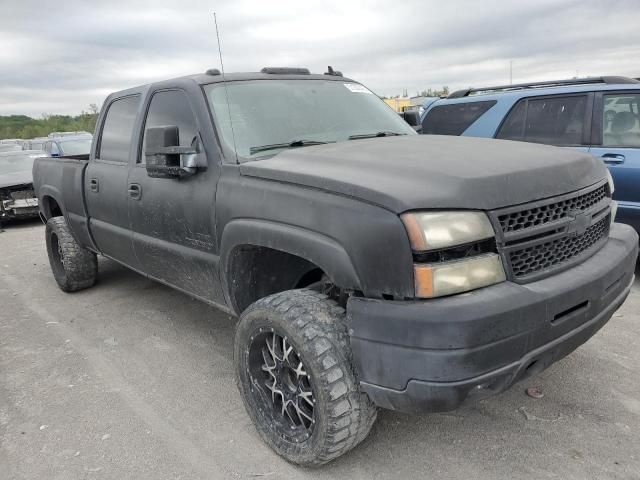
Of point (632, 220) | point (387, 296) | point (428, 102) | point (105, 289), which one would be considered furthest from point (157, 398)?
point (428, 102)

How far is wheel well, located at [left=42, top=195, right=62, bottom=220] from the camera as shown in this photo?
5.69 metres

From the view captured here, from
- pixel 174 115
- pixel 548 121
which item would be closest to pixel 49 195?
pixel 174 115

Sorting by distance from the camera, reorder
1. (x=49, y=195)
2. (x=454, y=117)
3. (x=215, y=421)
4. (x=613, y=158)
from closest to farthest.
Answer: (x=215, y=421)
(x=613, y=158)
(x=49, y=195)
(x=454, y=117)

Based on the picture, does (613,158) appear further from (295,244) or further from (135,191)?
(135,191)

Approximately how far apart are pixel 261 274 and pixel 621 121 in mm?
4000

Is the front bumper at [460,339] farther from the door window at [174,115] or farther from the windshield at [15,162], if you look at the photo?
the windshield at [15,162]

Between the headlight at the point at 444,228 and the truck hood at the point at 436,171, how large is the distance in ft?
0.12

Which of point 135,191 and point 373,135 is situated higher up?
point 373,135

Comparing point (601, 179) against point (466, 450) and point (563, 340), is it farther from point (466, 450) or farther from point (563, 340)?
point (466, 450)

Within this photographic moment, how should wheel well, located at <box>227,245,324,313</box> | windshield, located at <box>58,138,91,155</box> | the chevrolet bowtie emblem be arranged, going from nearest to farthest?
the chevrolet bowtie emblem → wheel well, located at <box>227,245,324,313</box> → windshield, located at <box>58,138,91,155</box>

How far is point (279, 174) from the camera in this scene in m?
2.57

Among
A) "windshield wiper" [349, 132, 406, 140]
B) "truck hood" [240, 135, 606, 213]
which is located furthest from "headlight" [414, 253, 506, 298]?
"windshield wiper" [349, 132, 406, 140]

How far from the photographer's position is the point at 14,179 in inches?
411

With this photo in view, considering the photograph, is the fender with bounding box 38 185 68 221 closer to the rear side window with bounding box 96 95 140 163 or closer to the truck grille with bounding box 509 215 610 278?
the rear side window with bounding box 96 95 140 163
